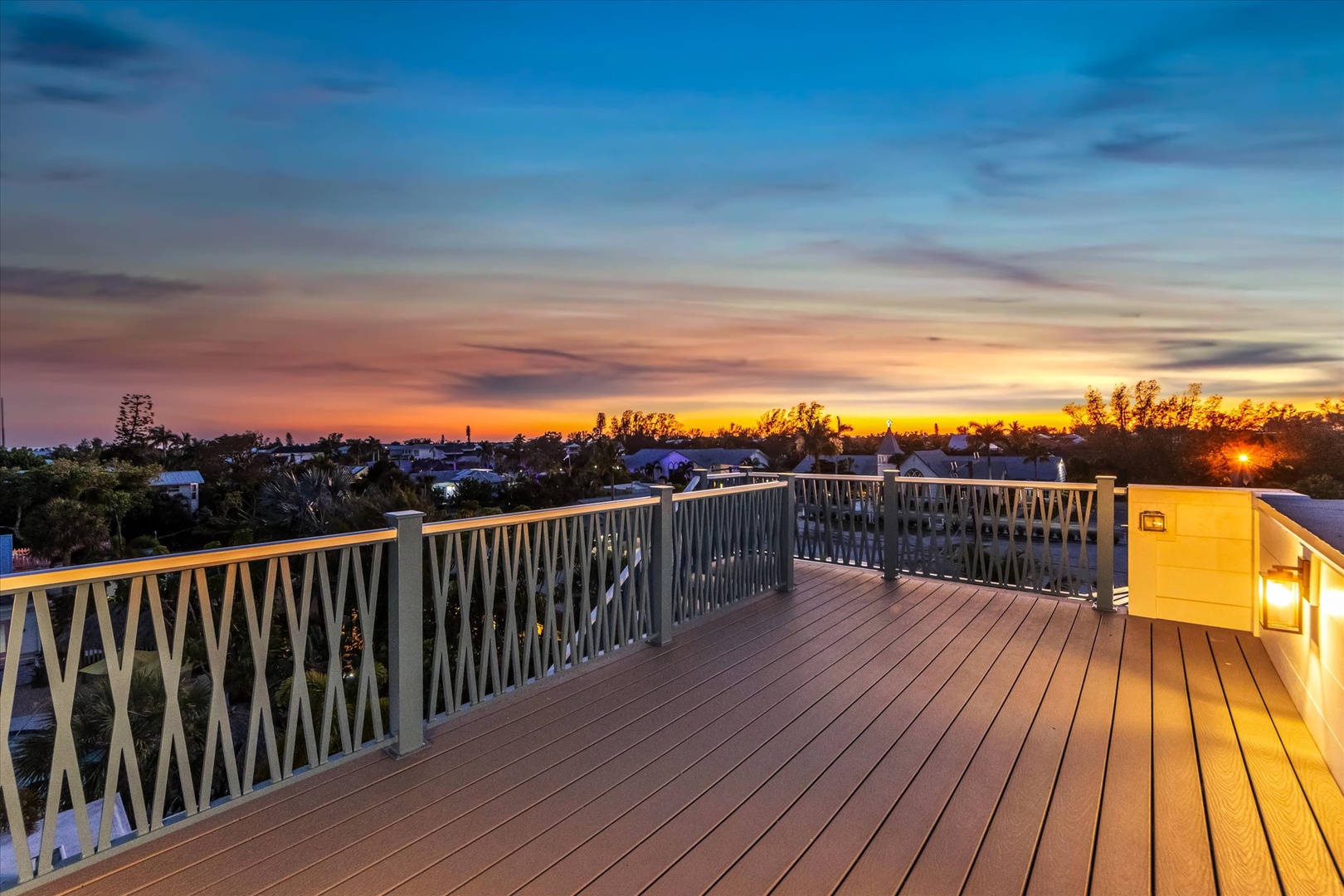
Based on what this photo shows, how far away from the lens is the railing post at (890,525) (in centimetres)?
587

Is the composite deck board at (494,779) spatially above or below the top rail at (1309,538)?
below

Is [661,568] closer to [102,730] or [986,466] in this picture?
[102,730]

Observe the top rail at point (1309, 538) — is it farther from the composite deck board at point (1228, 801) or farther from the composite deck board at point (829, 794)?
the composite deck board at point (829, 794)

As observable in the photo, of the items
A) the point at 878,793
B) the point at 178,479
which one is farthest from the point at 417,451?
the point at 878,793

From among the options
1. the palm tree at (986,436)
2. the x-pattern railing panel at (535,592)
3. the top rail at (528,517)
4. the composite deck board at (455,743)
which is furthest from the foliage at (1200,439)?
the top rail at (528,517)

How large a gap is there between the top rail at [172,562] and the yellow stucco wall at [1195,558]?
5.09 metres

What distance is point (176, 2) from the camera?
23.4 ft

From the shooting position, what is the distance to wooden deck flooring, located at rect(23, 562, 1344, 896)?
6.21 ft

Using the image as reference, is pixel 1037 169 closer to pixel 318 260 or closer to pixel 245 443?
pixel 318 260

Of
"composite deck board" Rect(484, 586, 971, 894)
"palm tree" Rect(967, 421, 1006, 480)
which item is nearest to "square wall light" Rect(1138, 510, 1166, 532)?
"composite deck board" Rect(484, 586, 971, 894)

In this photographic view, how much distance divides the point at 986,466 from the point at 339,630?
41355 millimetres

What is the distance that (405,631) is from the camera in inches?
104

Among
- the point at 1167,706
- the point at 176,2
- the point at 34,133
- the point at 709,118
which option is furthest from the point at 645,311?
the point at 1167,706

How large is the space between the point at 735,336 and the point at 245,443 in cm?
3464
